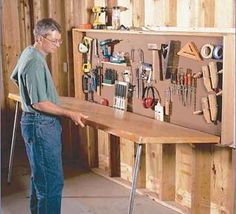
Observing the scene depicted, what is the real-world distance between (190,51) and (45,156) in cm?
101

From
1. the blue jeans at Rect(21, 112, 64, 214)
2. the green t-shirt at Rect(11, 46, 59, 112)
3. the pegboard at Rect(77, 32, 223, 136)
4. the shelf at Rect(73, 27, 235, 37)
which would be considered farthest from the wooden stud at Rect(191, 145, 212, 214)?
the green t-shirt at Rect(11, 46, 59, 112)

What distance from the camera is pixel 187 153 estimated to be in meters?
2.86

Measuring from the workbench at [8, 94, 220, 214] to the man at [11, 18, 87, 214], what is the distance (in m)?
0.25

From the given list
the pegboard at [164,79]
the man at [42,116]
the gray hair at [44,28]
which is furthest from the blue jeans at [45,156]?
the pegboard at [164,79]

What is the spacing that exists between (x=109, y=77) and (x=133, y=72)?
320mm

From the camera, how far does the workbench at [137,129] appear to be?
2.28 meters

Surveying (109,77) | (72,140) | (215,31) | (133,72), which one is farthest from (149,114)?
(72,140)

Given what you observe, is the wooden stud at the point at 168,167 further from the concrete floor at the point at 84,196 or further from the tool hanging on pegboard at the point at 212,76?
the tool hanging on pegboard at the point at 212,76

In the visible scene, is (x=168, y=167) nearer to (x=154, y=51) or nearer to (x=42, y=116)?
(x=154, y=51)

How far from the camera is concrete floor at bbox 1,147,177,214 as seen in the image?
10.0ft

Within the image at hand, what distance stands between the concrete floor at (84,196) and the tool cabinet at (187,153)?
0.14 metres

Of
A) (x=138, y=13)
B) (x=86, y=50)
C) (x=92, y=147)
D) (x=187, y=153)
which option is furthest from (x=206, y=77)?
(x=92, y=147)

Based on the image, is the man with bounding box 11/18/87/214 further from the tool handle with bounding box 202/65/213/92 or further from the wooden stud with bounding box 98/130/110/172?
the wooden stud with bounding box 98/130/110/172

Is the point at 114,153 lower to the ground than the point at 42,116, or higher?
lower
